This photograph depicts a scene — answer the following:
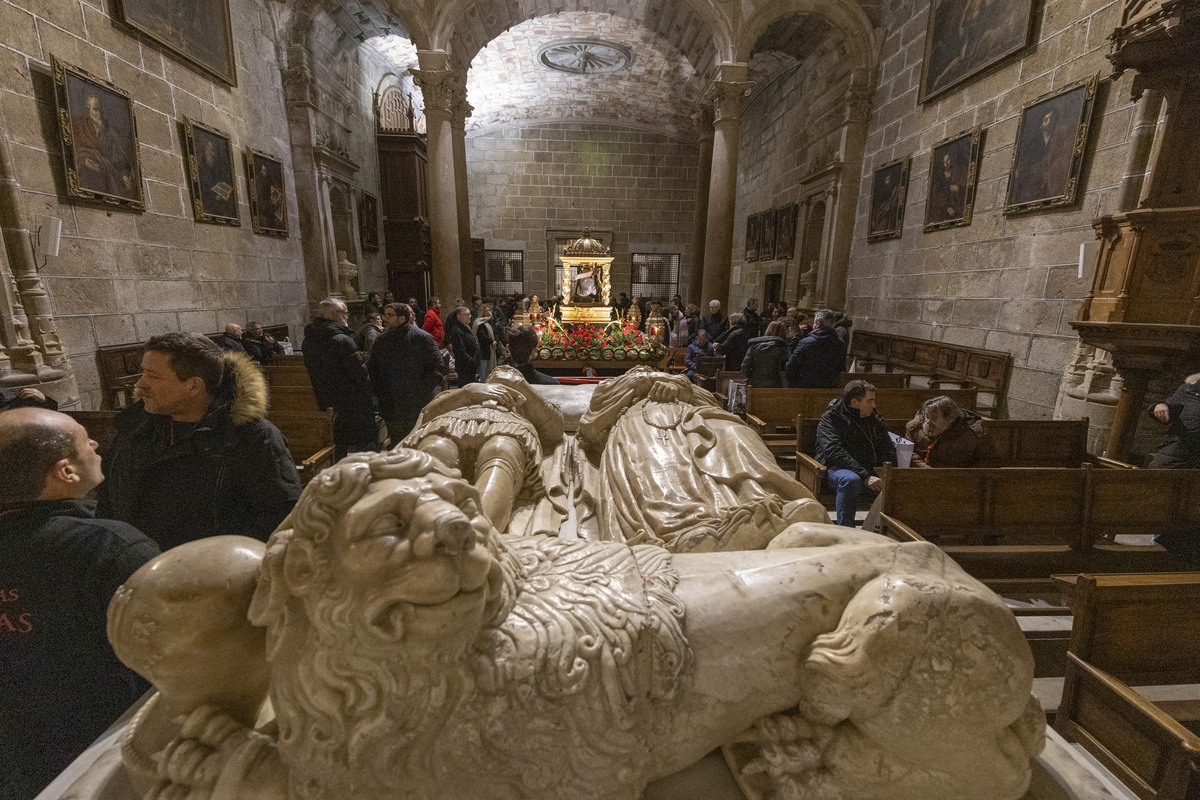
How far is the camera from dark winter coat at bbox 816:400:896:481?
3119 millimetres

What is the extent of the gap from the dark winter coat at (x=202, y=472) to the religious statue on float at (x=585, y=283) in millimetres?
7485

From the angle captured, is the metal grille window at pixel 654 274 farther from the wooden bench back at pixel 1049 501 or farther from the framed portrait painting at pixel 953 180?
the wooden bench back at pixel 1049 501

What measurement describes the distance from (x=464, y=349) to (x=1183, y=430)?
5394 millimetres

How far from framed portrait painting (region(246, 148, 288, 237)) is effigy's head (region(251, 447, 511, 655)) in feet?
25.5

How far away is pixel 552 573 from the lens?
1.12 metres

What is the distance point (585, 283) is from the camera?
30.5 ft

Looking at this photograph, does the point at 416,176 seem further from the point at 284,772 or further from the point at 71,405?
the point at 284,772

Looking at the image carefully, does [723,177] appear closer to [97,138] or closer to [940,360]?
[940,360]

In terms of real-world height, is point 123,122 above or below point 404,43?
below

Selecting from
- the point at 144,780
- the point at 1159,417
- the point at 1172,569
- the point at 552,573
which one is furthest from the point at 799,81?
the point at 144,780

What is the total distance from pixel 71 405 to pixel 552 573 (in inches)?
211

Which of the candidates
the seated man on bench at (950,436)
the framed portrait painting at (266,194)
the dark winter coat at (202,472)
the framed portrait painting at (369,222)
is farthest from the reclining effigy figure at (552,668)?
the framed portrait painting at (369,222)

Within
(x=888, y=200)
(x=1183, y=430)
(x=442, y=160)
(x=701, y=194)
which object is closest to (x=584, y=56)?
(x=701, y=194)

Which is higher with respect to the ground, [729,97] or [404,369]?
[729,97]
